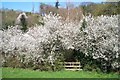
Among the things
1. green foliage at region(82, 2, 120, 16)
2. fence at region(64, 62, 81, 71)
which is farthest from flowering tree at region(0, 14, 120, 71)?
green foliage at region(82, 2, 120, 16)

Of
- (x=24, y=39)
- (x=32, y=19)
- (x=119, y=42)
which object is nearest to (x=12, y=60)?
(x=24, y=39)

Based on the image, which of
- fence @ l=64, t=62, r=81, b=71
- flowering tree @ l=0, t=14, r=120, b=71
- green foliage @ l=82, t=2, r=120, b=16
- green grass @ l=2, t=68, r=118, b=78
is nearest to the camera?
green grass @ l=2, t=68, r=118, b=78

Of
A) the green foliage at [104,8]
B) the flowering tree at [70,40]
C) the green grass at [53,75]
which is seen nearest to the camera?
the green grass at [53,75]

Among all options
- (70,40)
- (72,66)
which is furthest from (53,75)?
(70,40)

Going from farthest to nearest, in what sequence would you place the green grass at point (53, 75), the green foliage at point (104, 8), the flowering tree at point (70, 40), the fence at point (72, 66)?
the green foliage at point (104, 8), the fence at point (72, 66), the flowering tree at point (70, 40), the green grass at point (53, 75)

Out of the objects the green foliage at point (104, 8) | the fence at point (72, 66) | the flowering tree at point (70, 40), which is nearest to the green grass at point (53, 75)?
the fence at point (72, 66)

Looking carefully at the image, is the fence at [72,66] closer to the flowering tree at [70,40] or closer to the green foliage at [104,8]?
the flowering tree at [70,40]

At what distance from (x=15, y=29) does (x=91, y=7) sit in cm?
654

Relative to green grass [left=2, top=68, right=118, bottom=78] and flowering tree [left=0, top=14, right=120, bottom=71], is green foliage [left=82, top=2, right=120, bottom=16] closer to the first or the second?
flowering tree [left=0, top=14, right=120, bottom=71]

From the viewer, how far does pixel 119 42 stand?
791 cm

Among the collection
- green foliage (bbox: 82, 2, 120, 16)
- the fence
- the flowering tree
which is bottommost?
the fence

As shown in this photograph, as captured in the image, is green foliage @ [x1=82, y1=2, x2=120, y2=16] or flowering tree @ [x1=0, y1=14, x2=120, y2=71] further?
green foliage @ [x1=82, y1=2, x2=120, y2=16]

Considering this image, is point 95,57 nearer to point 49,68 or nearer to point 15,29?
point 49,68

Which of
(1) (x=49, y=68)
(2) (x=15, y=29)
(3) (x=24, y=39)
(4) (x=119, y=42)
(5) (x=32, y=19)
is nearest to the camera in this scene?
(4) (x=119, y=42)
